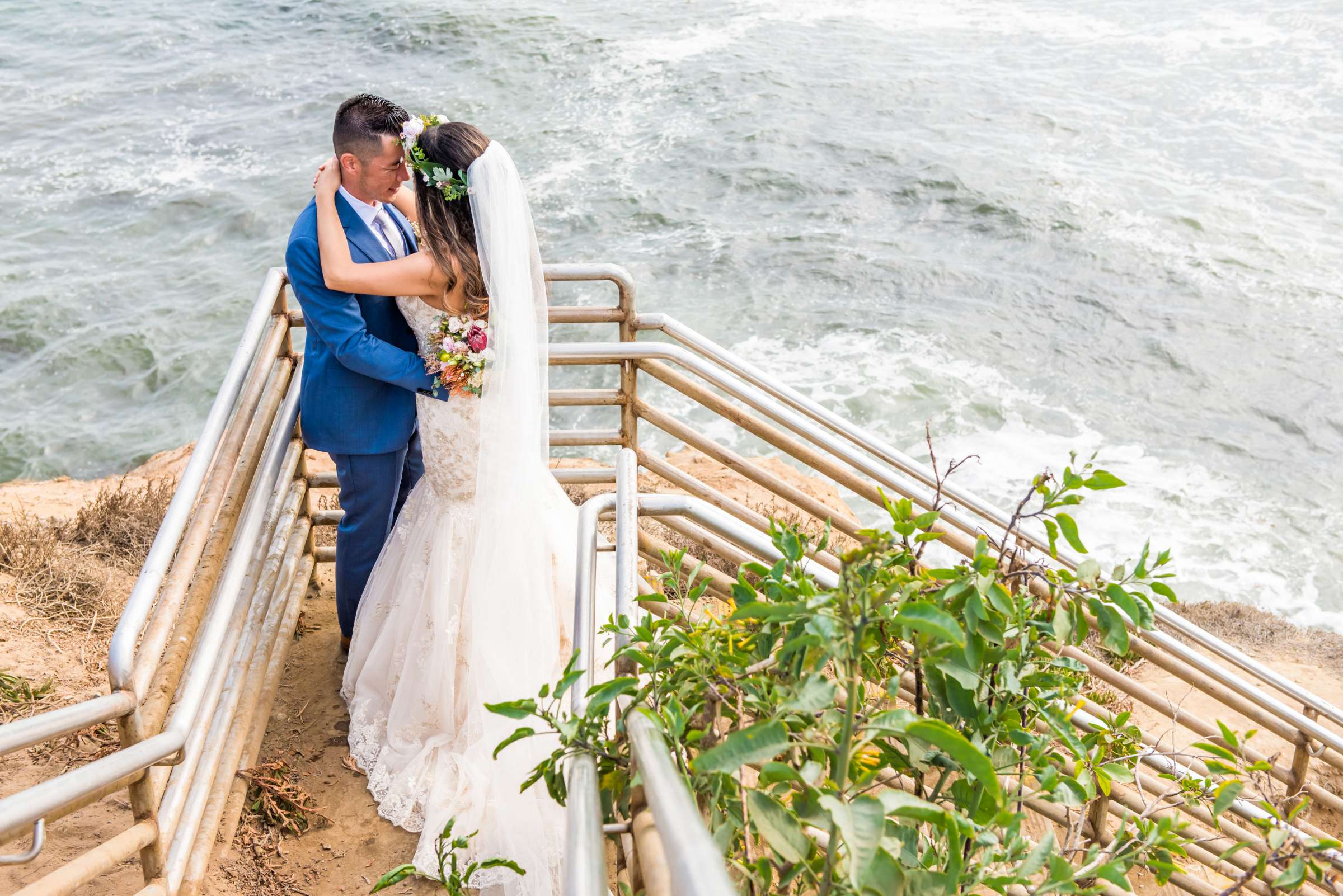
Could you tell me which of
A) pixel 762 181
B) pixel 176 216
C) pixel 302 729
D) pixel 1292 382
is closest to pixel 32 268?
pixel 176 216

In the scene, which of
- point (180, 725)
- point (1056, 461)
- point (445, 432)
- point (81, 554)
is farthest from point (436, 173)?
point (1056, 461)

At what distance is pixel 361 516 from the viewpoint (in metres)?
3.56

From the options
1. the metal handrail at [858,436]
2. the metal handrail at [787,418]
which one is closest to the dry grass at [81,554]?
the metal handrail at [787,418]

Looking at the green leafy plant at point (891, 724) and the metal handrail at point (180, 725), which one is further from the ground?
the green leafy plant at point (891, 724)

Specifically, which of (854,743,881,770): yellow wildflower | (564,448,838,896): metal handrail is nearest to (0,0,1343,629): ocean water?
(564,448,838,896): metal handrail

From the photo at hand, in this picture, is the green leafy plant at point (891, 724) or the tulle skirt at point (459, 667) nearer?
the green leafy plant at point (891, 724)

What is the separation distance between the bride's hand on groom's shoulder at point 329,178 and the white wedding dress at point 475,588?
1.31 feet

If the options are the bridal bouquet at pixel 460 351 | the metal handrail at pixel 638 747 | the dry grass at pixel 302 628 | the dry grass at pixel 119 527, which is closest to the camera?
the metal handrail at pixel 638 747

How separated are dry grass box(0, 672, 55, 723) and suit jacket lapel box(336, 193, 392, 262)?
6.14 ft

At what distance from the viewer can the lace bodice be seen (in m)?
3.30

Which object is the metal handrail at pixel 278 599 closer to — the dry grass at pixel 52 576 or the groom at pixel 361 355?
the groom at pixel 361 355

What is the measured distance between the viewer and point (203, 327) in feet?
35.0

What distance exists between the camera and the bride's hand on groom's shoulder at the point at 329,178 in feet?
10.2

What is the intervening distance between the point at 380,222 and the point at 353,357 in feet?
1.58
